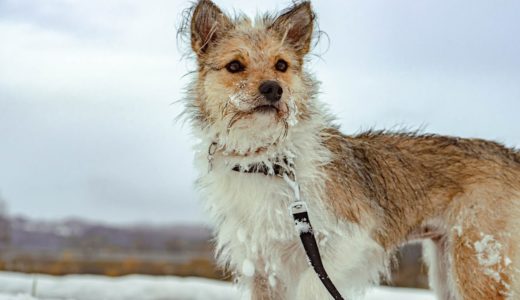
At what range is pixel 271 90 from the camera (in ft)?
16.0

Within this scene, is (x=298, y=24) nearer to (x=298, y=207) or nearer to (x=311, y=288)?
(x=298, y=207)

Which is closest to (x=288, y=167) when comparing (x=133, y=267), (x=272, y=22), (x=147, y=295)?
(x=272, y=22)

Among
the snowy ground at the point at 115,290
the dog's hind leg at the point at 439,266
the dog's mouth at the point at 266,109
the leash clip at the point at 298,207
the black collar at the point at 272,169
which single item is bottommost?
the snowy ground at the point at 115,290

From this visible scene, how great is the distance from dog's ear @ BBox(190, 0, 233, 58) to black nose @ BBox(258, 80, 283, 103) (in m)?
1.04

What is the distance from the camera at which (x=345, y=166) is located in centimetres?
561

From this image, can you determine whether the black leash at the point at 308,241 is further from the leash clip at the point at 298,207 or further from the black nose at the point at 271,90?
the black nose at the point at 271,90

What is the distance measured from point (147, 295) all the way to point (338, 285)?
3.84m

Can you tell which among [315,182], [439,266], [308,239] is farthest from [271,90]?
[439,266]

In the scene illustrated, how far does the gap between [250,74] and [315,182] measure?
0.99m

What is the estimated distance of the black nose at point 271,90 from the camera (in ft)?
16.0

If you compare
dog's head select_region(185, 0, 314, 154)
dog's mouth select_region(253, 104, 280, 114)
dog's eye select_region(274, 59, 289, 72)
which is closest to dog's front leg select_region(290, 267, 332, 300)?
dog's head select_region(185, 0, 314, 154)

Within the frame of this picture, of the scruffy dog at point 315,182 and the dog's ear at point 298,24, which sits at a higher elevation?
the dog's ear at point 298,24

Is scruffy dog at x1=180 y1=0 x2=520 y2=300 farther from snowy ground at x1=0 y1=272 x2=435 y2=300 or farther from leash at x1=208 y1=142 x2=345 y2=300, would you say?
snowy ground at x1=0 y1=272 x2=435 y2=300

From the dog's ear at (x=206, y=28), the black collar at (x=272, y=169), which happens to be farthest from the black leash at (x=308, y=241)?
the dog's ear at (x=206, y=28)
